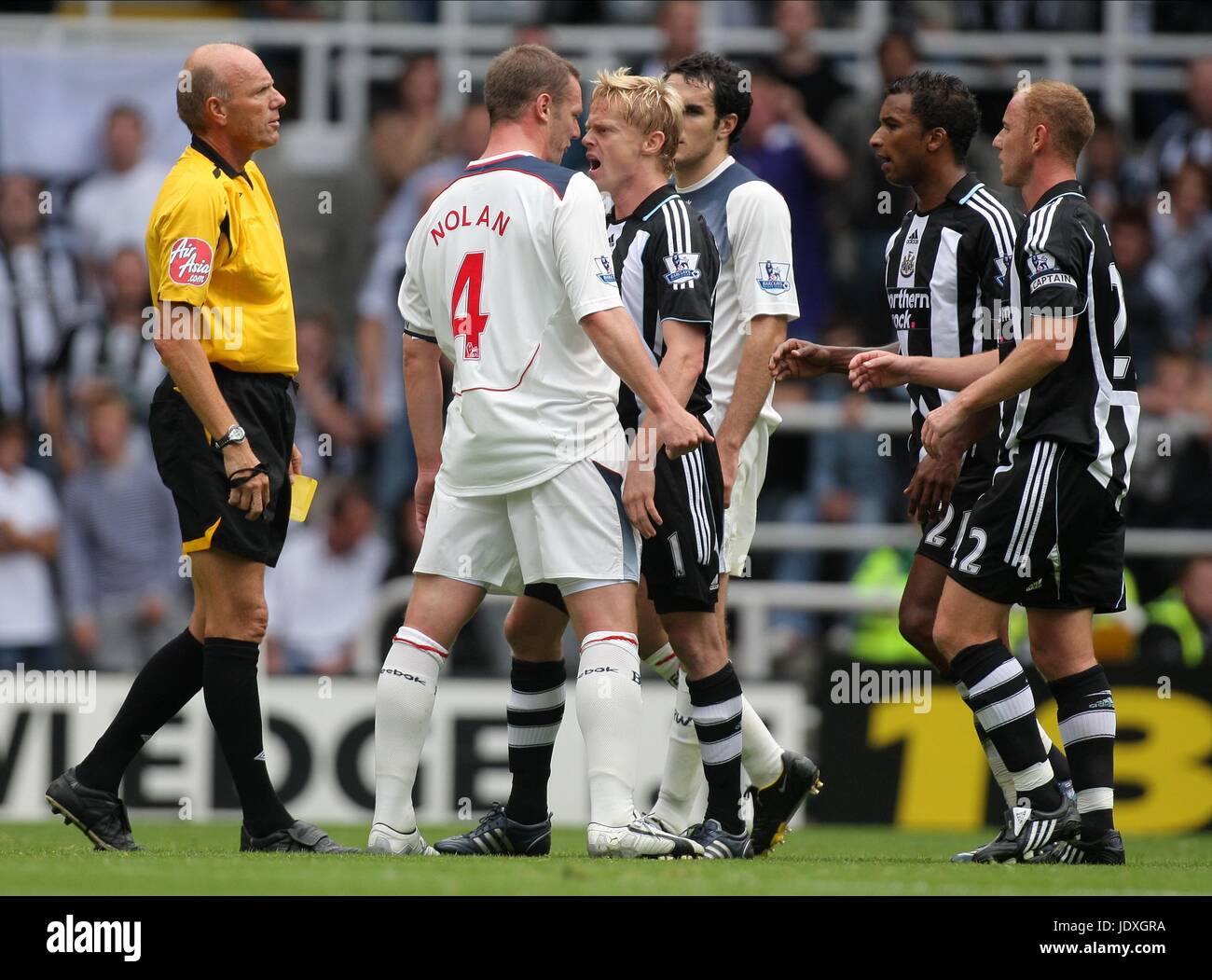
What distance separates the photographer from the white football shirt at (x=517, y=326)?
600cm

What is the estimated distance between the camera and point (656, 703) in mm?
10273

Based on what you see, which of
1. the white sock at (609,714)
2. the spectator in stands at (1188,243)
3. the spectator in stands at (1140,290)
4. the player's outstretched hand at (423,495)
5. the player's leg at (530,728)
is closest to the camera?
the white sock at (609,714)

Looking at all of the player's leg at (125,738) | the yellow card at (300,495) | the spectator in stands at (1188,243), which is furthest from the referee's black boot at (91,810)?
the spectator in stands at (1188,243)

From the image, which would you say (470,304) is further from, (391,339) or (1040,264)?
(391,339)

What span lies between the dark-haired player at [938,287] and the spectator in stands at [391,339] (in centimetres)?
548

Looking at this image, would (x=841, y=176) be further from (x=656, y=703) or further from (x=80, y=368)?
(x=80, y=368)

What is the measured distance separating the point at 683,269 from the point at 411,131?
668 cm

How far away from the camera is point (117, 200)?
492 inches

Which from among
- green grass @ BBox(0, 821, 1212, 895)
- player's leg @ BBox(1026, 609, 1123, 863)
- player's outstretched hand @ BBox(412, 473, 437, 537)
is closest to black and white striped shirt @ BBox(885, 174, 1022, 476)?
player's leg @ BBox(1026, 609, 1123, 863)

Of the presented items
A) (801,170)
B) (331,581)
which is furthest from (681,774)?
(801,170)

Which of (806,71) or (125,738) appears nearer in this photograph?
(125,738)

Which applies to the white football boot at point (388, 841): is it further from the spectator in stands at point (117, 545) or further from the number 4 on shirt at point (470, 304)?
the spectator in stands at point (117, 545)

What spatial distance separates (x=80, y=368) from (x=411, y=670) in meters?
6.89
